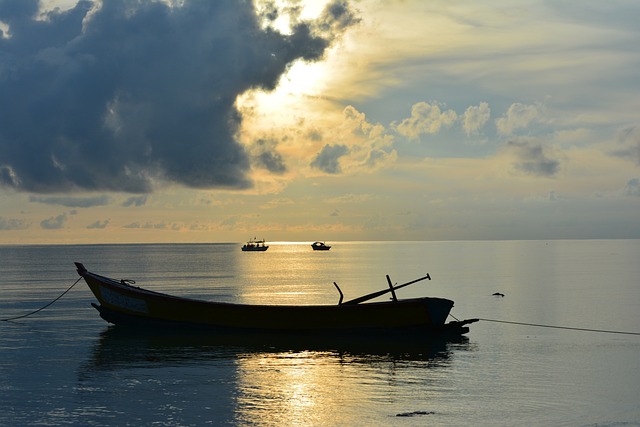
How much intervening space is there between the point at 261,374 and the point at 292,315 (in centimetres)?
808

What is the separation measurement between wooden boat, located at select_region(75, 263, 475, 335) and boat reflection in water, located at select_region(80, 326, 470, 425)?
2.23ft

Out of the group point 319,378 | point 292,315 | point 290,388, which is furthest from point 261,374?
point 292,315

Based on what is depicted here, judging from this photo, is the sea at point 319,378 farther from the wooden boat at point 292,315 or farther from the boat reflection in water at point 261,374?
the wooden boat at point 292,315

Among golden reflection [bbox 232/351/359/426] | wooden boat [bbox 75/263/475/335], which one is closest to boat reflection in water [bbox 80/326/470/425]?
golden reflection [bbox 232/351/359/426]

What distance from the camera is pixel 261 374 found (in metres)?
28.2

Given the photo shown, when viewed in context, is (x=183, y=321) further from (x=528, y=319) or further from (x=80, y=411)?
(x=528, y=319)

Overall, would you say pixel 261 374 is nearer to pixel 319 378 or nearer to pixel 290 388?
pixel 319 378

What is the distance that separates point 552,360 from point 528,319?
59.9 feet

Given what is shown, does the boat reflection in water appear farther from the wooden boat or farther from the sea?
the wooden boat

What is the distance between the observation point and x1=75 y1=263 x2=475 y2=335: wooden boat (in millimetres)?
35344

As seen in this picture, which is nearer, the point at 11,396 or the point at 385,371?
the point at 11,396

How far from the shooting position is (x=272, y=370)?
29062mm

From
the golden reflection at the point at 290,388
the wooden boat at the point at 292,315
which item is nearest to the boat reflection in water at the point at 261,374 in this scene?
the golden reflection at the point at 290,388

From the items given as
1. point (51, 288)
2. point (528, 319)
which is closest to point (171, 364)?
point (528, 319)
